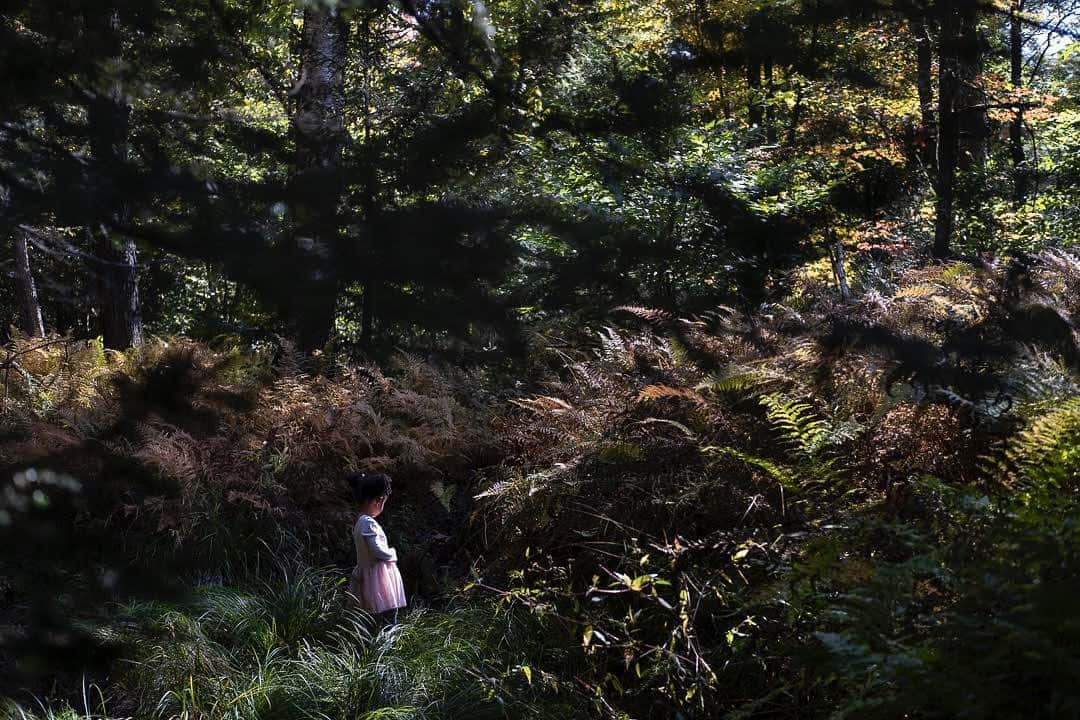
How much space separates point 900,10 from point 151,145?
238cm

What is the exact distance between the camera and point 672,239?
8.84ft

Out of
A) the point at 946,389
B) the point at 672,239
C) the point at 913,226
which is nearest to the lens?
the point at 672,239

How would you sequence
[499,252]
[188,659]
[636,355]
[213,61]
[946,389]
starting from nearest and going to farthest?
[499,252] < [946,389] < [213,61] < [188,659] < [636,355]

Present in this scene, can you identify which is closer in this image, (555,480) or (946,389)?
(946,389)

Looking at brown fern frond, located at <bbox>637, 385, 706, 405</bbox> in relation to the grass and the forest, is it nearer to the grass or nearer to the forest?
the forest

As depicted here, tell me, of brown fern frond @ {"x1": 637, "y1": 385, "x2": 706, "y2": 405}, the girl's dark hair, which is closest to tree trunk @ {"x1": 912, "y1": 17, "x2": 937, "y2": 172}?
brown fern frond @ {"x1": 637, "y1": 385, "x2": 706, "y2": 405}

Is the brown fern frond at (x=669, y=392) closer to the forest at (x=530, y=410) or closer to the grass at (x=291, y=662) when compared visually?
the forest at (x=530, y=410)

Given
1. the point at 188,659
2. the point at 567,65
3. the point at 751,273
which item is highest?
the point at 567,65

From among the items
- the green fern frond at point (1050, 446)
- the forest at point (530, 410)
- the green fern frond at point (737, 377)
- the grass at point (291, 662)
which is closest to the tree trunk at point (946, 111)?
the forest at point (530, 410)

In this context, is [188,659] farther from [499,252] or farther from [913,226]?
[913,226]

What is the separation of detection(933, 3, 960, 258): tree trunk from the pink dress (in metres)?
3.35

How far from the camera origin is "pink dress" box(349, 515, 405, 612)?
4.95m

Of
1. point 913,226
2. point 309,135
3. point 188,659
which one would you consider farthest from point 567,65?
point 913,226

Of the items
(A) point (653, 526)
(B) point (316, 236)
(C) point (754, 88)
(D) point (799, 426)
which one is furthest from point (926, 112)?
(B) point (316, 236)
